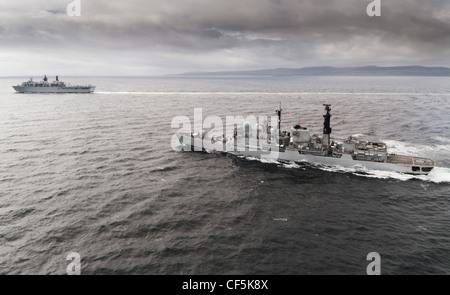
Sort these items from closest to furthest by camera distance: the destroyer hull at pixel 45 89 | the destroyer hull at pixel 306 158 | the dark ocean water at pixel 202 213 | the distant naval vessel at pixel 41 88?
1. the dark ocean water at pixel 202 213
2. the destroyer hull at pixel 306 158
3. the distant naval vessel at pixel 41 88
4. the destroyer hull at pixel 45 89

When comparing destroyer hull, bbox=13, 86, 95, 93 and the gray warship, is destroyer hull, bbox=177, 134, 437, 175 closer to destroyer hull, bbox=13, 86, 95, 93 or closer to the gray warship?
the gray warship

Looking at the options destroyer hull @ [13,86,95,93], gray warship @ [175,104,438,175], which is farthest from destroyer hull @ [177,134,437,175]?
destroyer hull @ [13,86,95,93]

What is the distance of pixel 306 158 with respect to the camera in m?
55.6

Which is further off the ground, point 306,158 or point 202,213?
point 306,158

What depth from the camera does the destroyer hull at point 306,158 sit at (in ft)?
161

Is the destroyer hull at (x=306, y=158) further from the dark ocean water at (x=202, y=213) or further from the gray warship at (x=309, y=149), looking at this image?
the dark ocean water at (x=202, y=213)

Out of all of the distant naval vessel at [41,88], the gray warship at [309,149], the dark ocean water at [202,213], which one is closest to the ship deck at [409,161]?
the gray warship at [309,149]

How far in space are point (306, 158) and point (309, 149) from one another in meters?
2.07

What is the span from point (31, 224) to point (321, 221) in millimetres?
36104

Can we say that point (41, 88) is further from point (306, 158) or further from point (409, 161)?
point (409, 161)

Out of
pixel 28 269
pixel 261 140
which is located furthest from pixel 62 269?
pixel 261 140

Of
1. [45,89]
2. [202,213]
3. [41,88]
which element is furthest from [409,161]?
[41,88]
